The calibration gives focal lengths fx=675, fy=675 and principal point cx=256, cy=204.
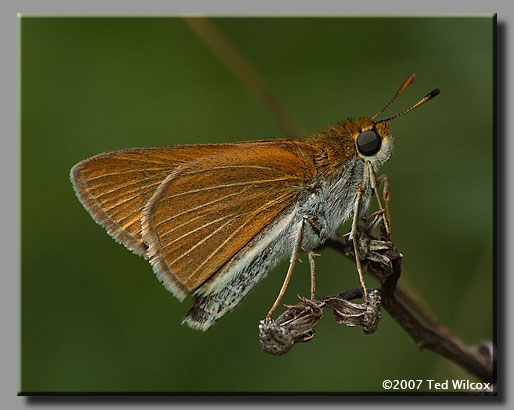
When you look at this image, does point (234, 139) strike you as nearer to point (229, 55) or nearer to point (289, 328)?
point (229, 55)

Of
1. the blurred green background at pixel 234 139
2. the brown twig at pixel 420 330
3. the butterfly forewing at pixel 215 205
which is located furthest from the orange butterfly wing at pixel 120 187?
the brown twig at pixel 420 330

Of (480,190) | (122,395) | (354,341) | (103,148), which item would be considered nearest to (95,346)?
(122,395)

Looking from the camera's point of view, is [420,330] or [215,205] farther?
[215,205]

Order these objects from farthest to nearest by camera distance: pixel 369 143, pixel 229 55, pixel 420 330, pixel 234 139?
pixel 234 139 → pixel 229 55 → pixel 369 143 → pixel 420 330

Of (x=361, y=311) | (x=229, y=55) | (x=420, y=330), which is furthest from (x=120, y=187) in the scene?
(x=420, y=330)

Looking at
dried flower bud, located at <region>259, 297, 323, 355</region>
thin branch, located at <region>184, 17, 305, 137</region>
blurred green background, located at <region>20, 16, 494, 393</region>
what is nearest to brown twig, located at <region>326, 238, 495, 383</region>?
dried flower bud, located at <region>259, 297, 323, 355</region>

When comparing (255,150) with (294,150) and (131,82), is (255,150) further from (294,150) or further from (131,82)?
(131,82)

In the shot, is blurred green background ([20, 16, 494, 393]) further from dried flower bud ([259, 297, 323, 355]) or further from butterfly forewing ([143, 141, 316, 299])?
dried flower bud ([259, 297, 323, 355])
